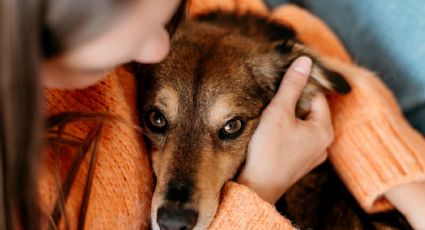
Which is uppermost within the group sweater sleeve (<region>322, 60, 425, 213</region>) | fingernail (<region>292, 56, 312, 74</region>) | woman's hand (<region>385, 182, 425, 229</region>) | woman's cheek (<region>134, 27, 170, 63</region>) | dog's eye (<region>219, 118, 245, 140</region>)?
woman's cheek (<region>134, 27, 170, 63</region>)

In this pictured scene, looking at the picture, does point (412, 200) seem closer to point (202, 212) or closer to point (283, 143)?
point (283, 143)

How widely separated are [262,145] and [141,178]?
0.32m

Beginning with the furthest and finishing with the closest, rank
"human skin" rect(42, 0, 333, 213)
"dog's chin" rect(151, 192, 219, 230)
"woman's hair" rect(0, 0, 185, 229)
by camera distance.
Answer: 1. "dog's chin" rect(151, 192, 219, 230)
2. "human skin" rect(42, 0, 333, 213)
3. "woman's hair" rect(0, 0, 185, 229)

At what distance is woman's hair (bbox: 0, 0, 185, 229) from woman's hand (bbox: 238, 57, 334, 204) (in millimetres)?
639

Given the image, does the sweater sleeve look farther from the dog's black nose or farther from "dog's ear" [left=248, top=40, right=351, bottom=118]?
the dog's black nose

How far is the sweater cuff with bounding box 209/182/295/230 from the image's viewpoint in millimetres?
1063

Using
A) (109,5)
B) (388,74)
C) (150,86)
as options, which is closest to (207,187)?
(150,86)

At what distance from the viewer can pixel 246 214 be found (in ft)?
3.51

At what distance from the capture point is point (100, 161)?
100 cm

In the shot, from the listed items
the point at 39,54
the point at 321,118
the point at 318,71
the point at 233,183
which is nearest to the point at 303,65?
the point at 318,71

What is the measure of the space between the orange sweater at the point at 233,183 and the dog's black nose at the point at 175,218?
57 mm

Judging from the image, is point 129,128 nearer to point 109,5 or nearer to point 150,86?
point 150,86

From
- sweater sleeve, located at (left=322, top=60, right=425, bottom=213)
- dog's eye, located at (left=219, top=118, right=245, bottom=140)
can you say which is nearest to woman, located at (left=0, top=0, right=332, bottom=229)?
dog's eye, located at (left=219, top=118, right=245, bottom=140)

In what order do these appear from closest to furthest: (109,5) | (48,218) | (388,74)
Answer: (109,5) → (48,218) → (388,74)
